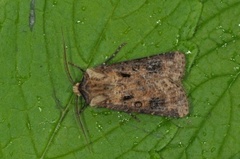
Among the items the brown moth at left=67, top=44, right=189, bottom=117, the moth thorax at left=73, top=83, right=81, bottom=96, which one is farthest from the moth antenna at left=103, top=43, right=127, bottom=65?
the moth thorax at left=73, top=83, right=81, bottom=96

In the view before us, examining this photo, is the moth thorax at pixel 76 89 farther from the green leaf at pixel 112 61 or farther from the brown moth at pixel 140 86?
the green leaf at pixel 112 61

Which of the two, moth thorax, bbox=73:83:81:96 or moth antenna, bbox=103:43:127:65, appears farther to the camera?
moth antenna, bbox=103:43:127:65

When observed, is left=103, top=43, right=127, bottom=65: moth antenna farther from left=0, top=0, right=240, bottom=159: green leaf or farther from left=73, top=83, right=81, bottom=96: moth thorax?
left=73, top=83, right=81, bottom=96: moth thorax

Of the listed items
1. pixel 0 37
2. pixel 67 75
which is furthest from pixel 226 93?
pixel 0 37

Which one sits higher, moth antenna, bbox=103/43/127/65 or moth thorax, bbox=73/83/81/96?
moth antenna, bbox=103/43/127/65

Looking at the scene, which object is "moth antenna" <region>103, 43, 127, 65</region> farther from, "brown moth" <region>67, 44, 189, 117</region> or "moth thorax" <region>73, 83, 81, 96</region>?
"moth thorax" <region>73, 83, 81, 96</region>

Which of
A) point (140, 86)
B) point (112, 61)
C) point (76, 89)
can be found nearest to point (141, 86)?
point (140, 86)

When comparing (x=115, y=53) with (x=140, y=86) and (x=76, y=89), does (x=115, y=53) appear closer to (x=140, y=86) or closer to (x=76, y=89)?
(x=140, y=86)
